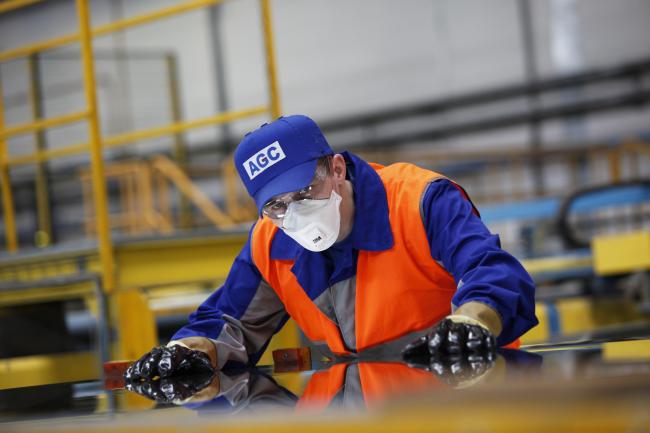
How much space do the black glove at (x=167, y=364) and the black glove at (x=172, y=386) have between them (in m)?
0.01

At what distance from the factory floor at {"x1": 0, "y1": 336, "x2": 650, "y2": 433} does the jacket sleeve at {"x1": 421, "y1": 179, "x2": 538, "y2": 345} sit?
0.30ft

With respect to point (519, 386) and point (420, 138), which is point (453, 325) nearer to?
point (519, 386)

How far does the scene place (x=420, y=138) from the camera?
12523mm

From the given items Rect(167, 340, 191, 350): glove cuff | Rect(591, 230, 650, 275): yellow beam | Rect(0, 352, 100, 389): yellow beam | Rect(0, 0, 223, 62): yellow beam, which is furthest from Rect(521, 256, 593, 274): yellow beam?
Rect(167, 340, 191, 350): glove cuff

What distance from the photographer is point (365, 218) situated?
2014mm

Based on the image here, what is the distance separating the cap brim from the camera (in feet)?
6.24

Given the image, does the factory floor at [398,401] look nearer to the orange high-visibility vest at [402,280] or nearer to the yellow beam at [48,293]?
the orange high-visibility vest at [402,280]

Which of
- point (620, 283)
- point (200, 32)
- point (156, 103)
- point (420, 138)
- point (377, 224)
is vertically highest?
point (200, 32)

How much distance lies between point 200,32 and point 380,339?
41.5ft

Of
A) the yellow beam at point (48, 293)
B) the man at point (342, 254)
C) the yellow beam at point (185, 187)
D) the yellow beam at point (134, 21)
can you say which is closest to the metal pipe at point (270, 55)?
the yellow beam at point (134, 21)

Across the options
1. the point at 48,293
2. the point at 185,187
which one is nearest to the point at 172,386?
the point at 48,293

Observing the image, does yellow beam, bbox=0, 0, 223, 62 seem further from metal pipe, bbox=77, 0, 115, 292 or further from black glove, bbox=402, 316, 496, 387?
black glove, bbox=402, 316, 496, 387

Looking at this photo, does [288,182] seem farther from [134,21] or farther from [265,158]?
Result: [134,21]

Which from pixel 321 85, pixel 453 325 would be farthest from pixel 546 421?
pixel 321 85
